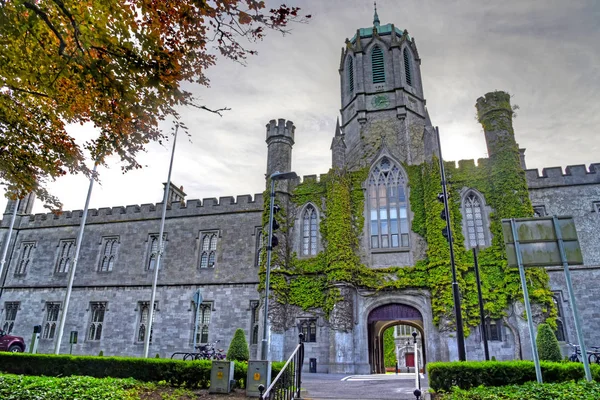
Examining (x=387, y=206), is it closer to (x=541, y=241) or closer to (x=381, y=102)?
(x=381, y=102)

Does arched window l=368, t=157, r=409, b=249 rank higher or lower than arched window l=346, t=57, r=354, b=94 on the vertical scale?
lower

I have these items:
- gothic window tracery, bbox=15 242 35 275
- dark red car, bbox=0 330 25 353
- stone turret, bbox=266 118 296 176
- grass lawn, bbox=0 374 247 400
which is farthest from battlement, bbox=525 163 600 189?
gothic window tracery, bbox=15 242 35 275

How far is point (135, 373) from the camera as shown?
36.0ft

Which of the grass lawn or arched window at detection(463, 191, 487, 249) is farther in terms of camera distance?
arched window at detection(463, 191, 487, 249)

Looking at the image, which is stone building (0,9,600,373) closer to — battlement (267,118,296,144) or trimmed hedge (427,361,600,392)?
Result: battlement (267,118,296,144)

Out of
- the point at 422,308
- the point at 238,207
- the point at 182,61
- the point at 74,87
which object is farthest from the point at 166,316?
the point at 182,61

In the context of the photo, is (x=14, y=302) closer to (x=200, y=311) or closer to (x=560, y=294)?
(x=200, y=311)

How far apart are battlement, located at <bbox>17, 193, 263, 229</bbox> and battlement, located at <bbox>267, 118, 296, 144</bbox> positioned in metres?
3.92

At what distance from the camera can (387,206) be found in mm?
20953

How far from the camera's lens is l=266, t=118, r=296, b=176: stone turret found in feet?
76.2

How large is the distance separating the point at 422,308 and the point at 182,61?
1590 cm

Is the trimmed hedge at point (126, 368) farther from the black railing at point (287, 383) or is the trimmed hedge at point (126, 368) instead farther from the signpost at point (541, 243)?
the signpost at point (541, 243)

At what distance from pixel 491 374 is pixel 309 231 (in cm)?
1390

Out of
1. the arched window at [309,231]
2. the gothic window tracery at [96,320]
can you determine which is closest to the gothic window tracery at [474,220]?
the arched window at [309,231]
